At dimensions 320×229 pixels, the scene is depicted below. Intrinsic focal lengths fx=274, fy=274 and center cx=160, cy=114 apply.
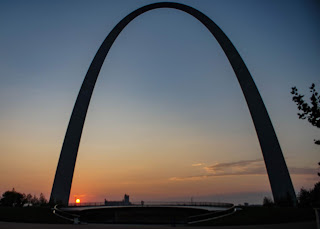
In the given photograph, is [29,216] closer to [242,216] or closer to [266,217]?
[242,216]

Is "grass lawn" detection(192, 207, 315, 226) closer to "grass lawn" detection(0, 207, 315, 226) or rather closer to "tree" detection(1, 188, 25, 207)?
"grass lawn" detection(0, 207, 315, 226)

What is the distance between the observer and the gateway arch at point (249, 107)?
32.3 meters

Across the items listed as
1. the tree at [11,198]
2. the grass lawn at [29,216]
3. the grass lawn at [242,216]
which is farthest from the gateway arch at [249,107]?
the tree at [11,198]

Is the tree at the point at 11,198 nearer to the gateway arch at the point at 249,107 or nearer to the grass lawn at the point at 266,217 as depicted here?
the gateway arch at the point at 249,107

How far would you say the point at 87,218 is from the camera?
107 ft

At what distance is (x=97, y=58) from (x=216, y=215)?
28.4 metres

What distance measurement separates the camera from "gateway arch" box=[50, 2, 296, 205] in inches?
1272

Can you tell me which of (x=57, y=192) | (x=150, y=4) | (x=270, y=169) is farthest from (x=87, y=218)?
(x=150, y=4)

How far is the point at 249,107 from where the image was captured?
36.4 m

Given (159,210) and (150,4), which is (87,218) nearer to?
(159,210)

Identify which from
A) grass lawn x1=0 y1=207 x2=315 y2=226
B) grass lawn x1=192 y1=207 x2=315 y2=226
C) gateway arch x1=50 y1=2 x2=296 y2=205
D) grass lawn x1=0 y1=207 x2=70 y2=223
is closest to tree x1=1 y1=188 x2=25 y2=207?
gateway arch x1=50 y1=2 x2=296 y2=205

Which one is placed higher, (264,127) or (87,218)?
(264,127)

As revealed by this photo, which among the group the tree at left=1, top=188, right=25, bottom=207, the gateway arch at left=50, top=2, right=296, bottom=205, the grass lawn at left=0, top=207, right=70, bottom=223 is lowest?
the grass lawn at left=0, top=207, right=70, bottom=223

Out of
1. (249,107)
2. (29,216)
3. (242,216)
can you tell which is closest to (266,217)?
(242,216)
